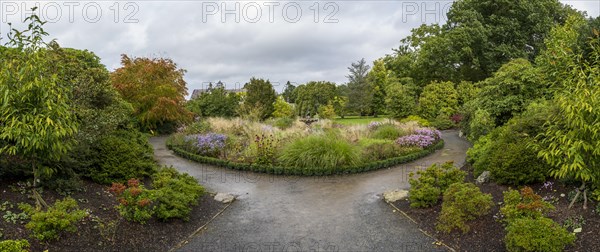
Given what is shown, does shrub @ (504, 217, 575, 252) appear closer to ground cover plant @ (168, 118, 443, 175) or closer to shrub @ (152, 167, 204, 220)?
shrub @ (152, 167, 204, 220)

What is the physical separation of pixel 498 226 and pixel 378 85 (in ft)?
95.4

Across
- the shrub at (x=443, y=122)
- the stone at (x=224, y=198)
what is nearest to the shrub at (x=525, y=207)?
the stone at (x=224, y=198)

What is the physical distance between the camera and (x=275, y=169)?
34.2 feet

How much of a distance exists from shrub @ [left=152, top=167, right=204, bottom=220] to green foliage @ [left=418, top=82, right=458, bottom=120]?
17827mm

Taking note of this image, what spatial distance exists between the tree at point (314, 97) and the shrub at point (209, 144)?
1866 cm

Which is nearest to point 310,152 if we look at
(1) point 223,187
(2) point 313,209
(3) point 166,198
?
(1) point 223,187

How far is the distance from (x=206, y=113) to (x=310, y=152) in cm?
1822

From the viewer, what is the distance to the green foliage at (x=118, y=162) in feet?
25.0

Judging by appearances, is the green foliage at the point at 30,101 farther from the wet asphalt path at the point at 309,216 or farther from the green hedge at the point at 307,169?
the green hedge at the point at 307,169

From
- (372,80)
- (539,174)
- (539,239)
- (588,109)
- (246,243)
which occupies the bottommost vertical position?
(246,243)

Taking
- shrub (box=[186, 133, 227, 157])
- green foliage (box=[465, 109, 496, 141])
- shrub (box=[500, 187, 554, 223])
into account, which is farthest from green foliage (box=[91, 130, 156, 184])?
green foliage (box=[465, 109, 496, 141])

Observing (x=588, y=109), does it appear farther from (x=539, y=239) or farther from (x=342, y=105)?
(x=342, y=105)

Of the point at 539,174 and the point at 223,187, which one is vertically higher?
the point at 539,174

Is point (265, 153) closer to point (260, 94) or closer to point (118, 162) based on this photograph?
point (118, 162)
